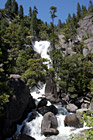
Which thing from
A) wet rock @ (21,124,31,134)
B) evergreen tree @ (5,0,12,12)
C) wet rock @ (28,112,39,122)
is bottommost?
wet rock @ (21,124,31,134)

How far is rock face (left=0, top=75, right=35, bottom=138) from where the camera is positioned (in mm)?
14623

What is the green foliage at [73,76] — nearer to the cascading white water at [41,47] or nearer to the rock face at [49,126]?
the rock face at [49,126]

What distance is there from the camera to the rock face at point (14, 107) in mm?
14623

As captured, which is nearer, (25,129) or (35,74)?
(25,129)

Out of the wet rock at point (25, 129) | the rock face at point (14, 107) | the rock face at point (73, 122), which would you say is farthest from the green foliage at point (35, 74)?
the rock face at point (73, 122)

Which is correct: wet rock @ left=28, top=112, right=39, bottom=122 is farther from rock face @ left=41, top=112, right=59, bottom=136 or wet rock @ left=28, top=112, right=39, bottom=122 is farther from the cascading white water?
the cascading white water

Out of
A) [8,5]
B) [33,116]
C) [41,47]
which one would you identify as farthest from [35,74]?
[8,5]

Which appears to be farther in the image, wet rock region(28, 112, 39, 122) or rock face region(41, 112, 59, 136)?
wet rock region(28, 112, 39, 122)

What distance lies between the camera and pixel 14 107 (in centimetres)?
1612

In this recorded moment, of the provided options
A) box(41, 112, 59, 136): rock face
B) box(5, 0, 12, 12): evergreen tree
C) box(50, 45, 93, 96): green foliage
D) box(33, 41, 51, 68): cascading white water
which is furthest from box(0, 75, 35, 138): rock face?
box(5, 0, 12, 12): evergreen tree

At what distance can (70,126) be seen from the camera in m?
16.5

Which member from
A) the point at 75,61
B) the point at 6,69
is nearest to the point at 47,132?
the point at 6,69

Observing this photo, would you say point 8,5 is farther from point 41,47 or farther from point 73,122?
point 73,122

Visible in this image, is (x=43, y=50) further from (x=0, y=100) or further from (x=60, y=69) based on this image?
(x=0, y=100)
